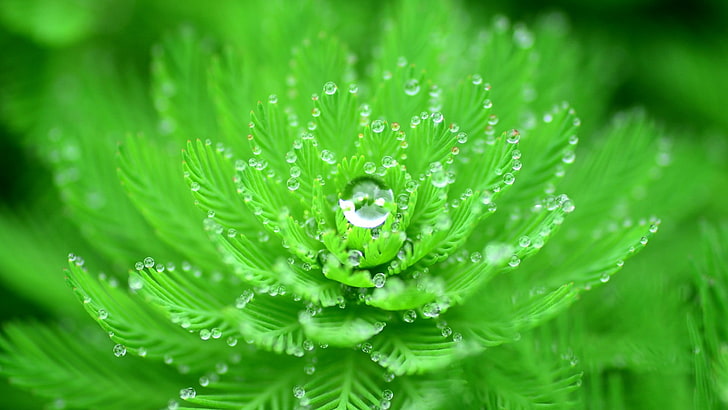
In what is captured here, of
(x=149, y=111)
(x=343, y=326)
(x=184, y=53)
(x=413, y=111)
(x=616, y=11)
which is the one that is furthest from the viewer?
(x=616, y=11)

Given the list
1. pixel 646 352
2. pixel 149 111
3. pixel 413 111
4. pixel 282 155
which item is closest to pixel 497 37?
pixel 413 111

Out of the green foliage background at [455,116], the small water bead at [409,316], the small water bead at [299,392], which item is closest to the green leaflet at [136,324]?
the green foliage background at [455,116]

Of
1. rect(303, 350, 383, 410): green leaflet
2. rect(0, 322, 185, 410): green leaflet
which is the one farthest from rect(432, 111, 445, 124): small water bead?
rect(0, 322, 185, 410): green leaflet

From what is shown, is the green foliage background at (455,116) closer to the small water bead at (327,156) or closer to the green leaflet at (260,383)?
the green leaflet at (260,383)

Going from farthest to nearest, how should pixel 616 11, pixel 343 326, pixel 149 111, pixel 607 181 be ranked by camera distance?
pixel 616 11 → pixel 149 111 → pixel 607 181 → pixel 343 326

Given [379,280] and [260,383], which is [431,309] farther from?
[260,383]

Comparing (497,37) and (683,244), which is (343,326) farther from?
(683,244)

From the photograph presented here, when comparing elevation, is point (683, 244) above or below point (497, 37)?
below
